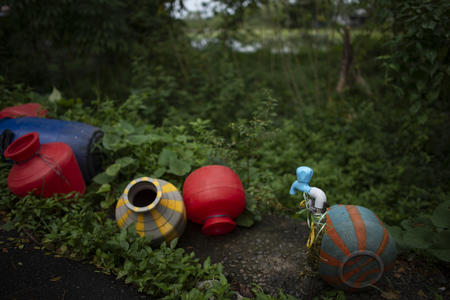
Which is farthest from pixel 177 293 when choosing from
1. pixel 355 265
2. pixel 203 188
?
pixel 355 265

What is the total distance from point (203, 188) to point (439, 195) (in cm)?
259

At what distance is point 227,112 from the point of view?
4.92 metres

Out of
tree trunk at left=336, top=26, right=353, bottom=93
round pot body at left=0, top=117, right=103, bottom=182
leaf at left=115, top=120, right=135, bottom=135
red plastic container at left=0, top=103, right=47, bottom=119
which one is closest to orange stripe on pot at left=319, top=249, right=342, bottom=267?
leaf at left=115, top=120, right=135, bottom=135

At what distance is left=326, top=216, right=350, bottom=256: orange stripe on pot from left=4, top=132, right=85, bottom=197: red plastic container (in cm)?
227

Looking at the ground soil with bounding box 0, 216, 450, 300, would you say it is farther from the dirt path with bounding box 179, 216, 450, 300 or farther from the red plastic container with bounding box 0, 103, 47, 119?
the red plastic container with bounding box 0, 103, 47, 119

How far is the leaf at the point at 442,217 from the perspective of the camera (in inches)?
81.0

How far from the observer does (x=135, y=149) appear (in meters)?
3.20

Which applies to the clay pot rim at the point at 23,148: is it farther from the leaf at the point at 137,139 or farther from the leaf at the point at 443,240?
the leaf at the point at 443,240

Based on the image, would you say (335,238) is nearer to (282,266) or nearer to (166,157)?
(282,266)

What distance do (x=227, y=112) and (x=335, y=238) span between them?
A: 3.32 meters

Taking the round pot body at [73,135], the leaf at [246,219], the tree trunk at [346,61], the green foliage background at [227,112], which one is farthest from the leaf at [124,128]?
the tree trunk at [346,61]

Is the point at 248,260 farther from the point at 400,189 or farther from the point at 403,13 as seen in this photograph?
the point at 403,13

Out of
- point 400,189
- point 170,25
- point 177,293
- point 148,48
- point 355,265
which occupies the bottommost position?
point 400,189

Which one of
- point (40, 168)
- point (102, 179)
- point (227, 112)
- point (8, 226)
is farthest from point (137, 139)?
point (227, 112)
